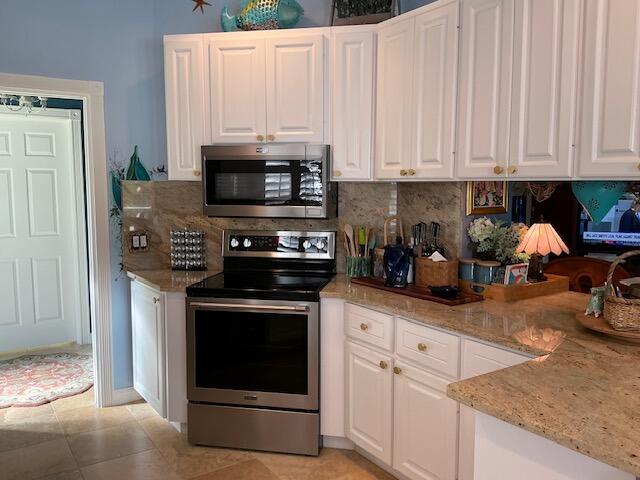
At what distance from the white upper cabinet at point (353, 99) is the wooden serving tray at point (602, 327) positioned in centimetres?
134

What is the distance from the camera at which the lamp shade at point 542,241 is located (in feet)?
7.98

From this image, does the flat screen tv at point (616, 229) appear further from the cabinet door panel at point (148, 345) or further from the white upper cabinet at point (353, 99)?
the cabinet door panel at point (148, 345)

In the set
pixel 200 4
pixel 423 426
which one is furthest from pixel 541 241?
pixel 200 4

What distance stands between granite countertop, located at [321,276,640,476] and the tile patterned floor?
0.98 metres

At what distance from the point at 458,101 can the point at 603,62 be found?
0.66 metres

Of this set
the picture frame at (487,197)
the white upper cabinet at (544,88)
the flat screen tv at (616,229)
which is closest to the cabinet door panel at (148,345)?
the picture frame at (487,197)

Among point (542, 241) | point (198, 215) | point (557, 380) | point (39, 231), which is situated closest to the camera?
point (557, 380)

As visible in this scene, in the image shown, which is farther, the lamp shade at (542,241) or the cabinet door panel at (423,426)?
the lamp shade at (542,241)

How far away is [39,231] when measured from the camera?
A: 15.1ft

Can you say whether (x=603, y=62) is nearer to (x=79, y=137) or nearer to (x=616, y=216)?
(x=616, y=216)

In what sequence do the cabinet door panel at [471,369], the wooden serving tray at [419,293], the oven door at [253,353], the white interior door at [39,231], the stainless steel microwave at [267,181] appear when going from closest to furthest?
the cabinet door panel at [471,369]
the wooden serving tray at [419,293]
the oven door at [253,353]
the stainless steel microwave at [267,181]
the white interior door at [39,231]

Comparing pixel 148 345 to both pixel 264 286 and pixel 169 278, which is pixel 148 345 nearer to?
pixel 169 278

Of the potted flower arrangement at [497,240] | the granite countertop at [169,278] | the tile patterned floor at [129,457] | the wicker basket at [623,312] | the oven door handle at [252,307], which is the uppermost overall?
the potted flower arrangement at [497,240]

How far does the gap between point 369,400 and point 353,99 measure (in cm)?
157
